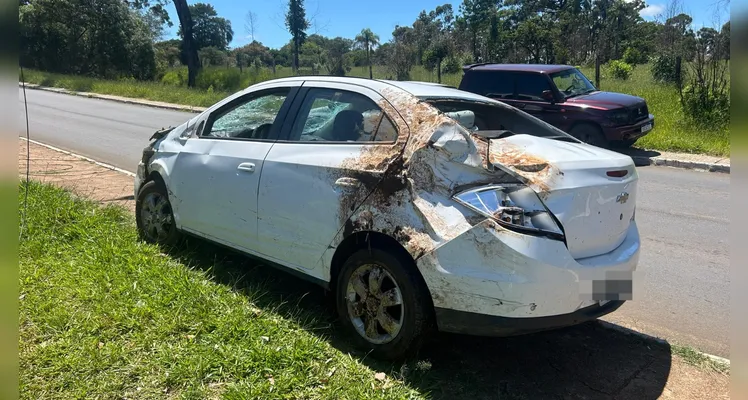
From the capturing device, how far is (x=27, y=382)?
3033 mm

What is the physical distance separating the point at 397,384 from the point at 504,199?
1.21 meters

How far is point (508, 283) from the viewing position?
2.80 metres

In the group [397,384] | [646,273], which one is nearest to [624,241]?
[397,384]

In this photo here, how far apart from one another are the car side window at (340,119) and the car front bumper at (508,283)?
0.89 m

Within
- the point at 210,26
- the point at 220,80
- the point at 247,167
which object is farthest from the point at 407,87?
the point at 210,26

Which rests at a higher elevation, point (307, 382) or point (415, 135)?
point (415, 135)

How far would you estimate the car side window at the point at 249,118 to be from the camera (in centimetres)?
429

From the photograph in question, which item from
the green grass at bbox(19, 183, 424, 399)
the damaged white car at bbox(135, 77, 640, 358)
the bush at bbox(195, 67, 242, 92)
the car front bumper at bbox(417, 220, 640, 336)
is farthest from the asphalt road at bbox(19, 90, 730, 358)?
the bush at bbox(195, 67, 242, 92)

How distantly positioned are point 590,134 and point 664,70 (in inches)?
379

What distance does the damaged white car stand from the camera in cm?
286

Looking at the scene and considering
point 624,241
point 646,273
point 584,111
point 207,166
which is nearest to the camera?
point 624,241

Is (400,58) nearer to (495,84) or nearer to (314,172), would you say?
(495,84)

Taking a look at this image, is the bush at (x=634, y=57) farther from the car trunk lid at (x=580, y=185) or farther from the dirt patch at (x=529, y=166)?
the dirt patch at (x=529, y=166)

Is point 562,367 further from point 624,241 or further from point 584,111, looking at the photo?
point 584,111
